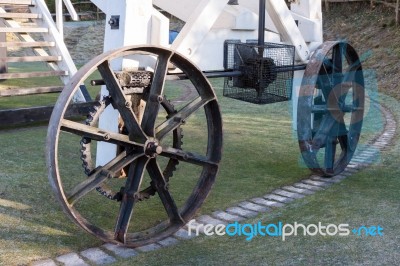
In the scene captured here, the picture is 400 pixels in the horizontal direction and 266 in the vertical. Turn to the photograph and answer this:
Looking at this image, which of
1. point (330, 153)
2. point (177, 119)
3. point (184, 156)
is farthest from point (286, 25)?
point (184, 156)

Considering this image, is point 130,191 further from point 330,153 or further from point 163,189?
point 330,153

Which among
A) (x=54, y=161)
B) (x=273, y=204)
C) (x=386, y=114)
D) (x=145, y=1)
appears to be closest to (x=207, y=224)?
(x=273, y=204)

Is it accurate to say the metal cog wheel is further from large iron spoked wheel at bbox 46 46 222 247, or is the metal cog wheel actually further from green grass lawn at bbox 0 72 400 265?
green grass lawn at bbox 0 72 400 265

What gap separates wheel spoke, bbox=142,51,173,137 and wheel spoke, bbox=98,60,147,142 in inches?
4.0

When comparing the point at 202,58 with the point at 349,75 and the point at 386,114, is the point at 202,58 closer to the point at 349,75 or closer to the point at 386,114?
the point at 349,75

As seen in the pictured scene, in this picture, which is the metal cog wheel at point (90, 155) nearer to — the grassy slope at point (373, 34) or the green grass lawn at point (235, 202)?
the green grass lawn at point (235, 202)

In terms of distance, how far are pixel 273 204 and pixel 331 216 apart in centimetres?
A: 51

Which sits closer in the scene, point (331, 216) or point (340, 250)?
point (340, 250)

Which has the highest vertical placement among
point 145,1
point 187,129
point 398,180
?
point 145,1

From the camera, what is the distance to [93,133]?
11.0ft

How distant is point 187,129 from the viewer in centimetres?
752

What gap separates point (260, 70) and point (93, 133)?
190cm

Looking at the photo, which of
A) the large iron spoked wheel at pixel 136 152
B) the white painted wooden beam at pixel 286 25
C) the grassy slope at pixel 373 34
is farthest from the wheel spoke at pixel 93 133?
the grassy slope at pixel 373 34

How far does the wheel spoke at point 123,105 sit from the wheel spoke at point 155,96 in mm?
101
